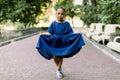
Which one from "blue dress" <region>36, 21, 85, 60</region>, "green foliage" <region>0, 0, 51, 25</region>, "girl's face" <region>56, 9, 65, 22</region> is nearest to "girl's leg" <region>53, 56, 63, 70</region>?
"blue dress" <region>36, 21, 85, 60</region>

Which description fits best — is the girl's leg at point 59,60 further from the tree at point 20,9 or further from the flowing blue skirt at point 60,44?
the tree at point 20,9

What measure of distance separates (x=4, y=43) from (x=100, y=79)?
14901 millimetres

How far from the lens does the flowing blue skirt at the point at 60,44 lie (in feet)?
27.8

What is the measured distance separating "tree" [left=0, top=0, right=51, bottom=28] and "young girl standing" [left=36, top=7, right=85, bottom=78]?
90.4 feet

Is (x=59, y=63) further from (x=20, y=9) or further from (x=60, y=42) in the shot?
(x=20, y=9)

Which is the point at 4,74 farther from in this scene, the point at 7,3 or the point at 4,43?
the point at 7,3

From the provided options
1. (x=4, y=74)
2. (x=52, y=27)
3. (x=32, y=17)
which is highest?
(x=52, y=27)

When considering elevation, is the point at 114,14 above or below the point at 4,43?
above

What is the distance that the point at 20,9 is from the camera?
38.9 metres

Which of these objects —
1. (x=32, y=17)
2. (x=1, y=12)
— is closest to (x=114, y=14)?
(x=1, y=12)

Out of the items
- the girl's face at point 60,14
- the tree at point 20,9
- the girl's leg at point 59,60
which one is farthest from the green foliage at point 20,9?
the girl's leg at point 59,60

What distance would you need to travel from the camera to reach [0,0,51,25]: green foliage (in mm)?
36656

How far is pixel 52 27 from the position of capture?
28.4ft

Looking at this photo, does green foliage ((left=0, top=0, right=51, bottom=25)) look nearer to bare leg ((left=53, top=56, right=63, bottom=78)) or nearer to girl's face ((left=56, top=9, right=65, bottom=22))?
girl's face ((left=56, top=9, right=65, bottom=22))
